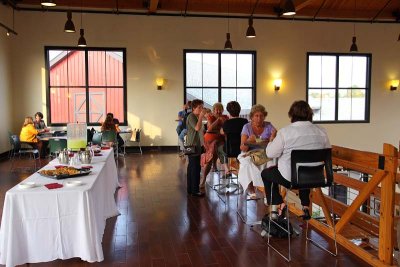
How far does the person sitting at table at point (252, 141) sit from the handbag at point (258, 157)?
0.17 feet

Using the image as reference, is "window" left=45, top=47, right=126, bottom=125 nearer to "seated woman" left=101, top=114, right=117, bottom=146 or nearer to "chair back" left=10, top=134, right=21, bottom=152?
"seated woman" left=101, top=114, right=117, bottom=146

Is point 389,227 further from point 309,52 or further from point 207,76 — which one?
point 309,52

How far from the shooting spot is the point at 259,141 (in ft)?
14.5

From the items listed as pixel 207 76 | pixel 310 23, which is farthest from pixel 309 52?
pixel 207 76

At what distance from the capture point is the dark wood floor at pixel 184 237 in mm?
3369

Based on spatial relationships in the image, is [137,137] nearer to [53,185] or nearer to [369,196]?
[53,185]

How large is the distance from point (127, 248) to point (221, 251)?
0.87 meters

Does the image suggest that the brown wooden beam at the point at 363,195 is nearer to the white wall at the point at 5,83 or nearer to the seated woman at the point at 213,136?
the seated woman at the point at 213,136

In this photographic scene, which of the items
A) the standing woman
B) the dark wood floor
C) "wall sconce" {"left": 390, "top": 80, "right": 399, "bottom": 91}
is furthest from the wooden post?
"wall sconce" {"left": 390, "top": 80, "right": 399, "bottom": 91}

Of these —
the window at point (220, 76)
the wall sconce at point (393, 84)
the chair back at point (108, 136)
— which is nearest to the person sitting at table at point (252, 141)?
the chair back at point (108, 136)

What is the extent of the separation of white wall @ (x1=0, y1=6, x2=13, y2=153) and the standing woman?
6256mm

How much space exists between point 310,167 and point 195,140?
99.3 inches

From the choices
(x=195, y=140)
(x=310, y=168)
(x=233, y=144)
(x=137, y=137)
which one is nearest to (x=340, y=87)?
(x=137, y=137)

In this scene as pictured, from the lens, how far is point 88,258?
3.05 metres
